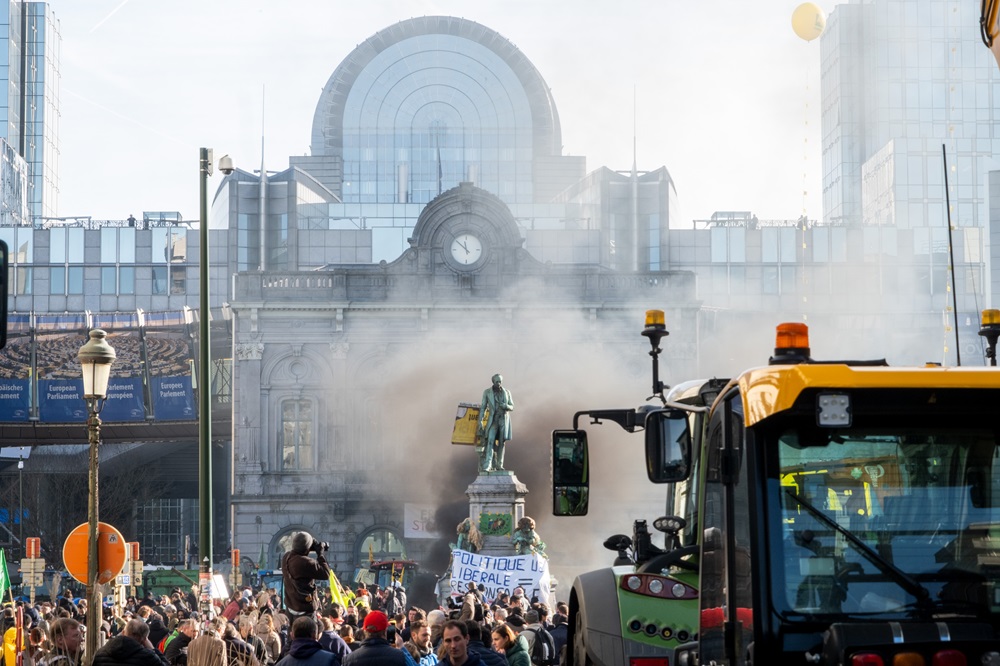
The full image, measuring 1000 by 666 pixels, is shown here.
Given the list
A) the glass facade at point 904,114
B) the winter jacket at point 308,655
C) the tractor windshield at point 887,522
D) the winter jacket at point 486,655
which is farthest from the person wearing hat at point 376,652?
the glass facade at point 904,114

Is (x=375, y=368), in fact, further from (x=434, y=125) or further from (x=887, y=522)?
(x=887, y=522)

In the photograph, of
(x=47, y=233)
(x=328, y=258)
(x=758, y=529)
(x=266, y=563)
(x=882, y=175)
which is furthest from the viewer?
(x=882, y=175)

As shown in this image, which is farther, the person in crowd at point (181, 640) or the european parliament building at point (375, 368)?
the european parliament building at point (375, 368)

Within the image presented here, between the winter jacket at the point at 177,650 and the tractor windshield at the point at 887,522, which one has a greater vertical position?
the tractor windshield at the point at 887,522

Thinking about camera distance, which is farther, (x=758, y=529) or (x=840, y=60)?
(x=840, y=60)

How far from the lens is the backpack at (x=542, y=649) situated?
14.7 meters

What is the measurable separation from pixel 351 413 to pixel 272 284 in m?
5.51

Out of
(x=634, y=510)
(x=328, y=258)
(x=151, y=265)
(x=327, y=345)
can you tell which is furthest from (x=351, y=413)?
(x=151, y=265)

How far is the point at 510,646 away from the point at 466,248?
46942 millimetres

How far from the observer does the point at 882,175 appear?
299ft

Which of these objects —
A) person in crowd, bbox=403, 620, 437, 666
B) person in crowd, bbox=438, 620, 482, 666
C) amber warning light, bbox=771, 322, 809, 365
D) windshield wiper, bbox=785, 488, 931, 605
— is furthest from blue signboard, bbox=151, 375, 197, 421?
windshield wiper, bbox=785, 488, 931, 605

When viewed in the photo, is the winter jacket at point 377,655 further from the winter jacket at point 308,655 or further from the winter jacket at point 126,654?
the winter jacket at point 126,654

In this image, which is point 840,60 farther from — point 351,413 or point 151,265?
point 351,413

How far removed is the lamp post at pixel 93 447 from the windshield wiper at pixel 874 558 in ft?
25.7
